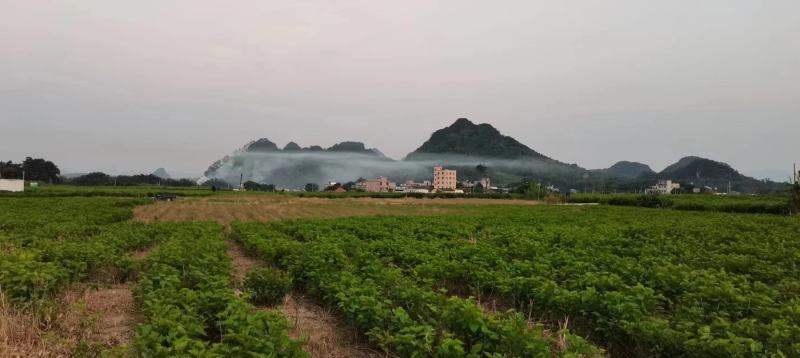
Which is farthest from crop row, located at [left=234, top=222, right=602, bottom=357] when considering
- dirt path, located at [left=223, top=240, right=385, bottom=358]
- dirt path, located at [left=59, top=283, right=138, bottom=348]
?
dirt path, located at [left=59, top=283, right=138, bottom=348]

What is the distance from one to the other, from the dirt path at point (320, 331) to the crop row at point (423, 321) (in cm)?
25

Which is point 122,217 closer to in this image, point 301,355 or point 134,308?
point 134,308

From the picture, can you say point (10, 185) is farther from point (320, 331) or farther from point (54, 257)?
point (320, 331)

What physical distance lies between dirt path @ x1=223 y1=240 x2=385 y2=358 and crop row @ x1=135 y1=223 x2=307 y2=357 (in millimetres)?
645

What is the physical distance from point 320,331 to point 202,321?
1834 millimetres

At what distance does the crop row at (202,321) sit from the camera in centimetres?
457

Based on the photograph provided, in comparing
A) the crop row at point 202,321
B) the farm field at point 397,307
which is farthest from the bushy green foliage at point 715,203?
the crop row at point 202,321

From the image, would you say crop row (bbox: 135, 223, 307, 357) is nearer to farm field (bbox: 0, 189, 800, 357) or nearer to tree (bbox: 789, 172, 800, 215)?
farm field (bbox: 0, 189, 800, 357)

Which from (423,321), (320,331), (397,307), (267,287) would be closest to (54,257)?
(267,287)

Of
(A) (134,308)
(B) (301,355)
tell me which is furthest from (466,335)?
(A) (134,308)

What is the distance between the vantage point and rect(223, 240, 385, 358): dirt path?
6129 millimetres

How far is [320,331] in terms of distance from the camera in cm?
696

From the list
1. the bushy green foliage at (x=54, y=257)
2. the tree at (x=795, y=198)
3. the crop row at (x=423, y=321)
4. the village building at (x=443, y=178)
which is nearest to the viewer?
the crop row at (x=423, y=321)

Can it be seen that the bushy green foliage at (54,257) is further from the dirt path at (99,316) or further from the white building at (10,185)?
the white building at (10,185)
